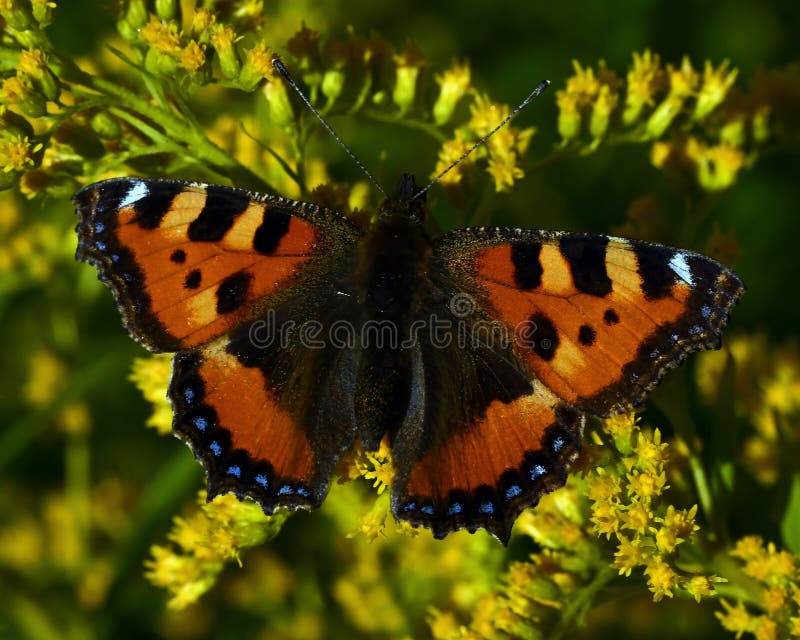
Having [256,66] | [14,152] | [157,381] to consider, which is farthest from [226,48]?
[157,381]

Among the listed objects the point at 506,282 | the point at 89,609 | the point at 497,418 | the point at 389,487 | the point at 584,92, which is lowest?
the point at 89,609

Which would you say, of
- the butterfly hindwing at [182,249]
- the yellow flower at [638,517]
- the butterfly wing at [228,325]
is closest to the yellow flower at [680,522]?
the yellow flower at [638,517]

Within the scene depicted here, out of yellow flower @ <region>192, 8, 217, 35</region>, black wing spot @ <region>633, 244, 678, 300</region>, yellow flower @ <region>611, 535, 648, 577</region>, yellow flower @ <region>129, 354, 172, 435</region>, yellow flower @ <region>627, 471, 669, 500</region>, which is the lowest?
yellow flower @ <region>129, 354, 172, 435</region>

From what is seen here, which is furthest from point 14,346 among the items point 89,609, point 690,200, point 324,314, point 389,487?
point 690,200

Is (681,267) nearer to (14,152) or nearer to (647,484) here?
(647,484)

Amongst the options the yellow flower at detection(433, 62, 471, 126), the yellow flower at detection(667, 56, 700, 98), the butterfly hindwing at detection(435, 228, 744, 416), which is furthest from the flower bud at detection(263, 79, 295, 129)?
the yellow flower at detection(667, 56, 700, 98)

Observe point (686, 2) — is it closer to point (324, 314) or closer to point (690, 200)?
point (690, 200)

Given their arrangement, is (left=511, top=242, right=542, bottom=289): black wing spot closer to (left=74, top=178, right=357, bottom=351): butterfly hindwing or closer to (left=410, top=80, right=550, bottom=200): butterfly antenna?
(left=410, top=80, right=550, bottom=200): butterfly antenna

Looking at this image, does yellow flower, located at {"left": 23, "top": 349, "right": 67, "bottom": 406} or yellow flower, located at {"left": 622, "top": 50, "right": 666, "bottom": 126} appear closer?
yellow flower, located at {"left": 622, "top": 50, "right": 666, "bottom": 126}

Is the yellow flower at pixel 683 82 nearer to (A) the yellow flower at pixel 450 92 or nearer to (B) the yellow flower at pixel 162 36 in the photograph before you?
(A) the yellow flower at pixel 450 92
